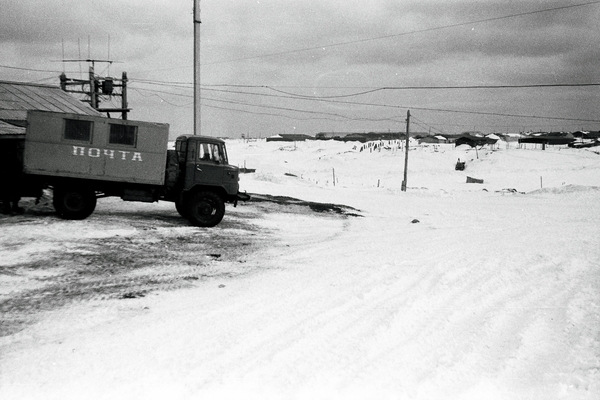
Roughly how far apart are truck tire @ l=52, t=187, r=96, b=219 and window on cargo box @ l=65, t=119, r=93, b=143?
1.39 m

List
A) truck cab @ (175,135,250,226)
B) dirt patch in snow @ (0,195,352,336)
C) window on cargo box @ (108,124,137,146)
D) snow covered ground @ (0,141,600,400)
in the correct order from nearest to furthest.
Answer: snow covered ground @ (0,141,600,400) < dirt patch in snow @ (0,195,352,336) < window on cargo box @ (108,124,137,146) < truck cab @ (175,135,250,226)

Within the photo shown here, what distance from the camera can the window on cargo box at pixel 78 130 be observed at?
12680mm

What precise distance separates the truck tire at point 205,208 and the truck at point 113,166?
0.03 meters

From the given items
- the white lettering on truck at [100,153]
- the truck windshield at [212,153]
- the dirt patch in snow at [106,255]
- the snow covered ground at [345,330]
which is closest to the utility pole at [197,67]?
the dirt patch in snow at [106,255]

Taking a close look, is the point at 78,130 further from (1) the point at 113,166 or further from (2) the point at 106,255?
(2) the point at 106,255

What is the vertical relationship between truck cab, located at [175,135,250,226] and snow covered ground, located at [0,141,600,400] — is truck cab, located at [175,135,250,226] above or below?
above

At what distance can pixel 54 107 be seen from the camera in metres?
21.3

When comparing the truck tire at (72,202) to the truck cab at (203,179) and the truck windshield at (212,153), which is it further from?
the truck windshield at (212,153)

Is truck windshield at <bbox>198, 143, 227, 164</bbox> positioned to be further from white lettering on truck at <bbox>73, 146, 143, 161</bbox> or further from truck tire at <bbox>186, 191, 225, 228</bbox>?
white lettering on truck at <bbox>73, 146, 143, 161</bbox>

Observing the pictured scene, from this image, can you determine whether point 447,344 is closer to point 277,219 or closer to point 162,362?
point 162,362

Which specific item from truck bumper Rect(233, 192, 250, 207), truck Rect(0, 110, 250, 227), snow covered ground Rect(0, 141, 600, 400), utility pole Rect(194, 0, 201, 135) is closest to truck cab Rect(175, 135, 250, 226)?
truck Rect(0, 110, 250, 227)

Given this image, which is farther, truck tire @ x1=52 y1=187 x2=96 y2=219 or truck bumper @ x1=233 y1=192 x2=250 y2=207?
truck bumper @ x1=233 y1=192 x2=250 y2=207

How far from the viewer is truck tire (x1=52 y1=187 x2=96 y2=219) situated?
1291cm

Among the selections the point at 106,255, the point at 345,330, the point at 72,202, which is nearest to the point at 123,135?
the point at 72,202
